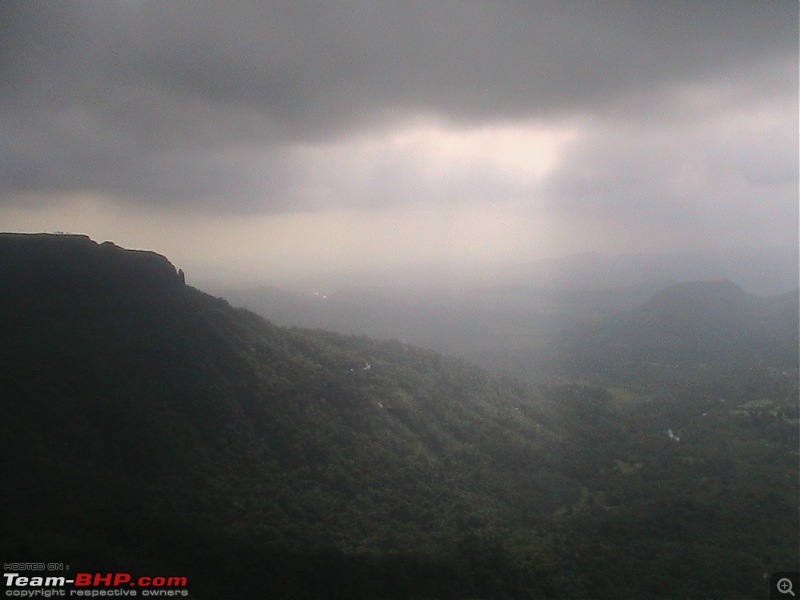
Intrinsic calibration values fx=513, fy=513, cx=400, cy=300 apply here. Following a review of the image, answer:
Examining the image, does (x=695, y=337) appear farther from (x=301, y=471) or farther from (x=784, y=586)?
(x=301, y=471)

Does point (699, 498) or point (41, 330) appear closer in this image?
point (41, 330)

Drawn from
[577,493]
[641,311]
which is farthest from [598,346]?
[577,493]

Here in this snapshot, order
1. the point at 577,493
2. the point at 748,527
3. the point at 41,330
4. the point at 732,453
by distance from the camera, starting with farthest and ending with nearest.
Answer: the point at 732,453, the point at 577,493, the point at 41,330, the point at 748,527

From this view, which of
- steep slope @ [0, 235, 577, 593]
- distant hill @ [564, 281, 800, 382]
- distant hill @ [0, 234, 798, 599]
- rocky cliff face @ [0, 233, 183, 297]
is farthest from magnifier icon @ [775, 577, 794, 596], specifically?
distant hill @ [564, 281, 800, 382]

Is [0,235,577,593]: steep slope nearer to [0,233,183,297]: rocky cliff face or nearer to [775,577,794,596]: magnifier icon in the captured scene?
[0,233,183,297]: rocky cliff face

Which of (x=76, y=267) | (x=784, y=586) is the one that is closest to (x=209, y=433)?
(x=76, y=267)

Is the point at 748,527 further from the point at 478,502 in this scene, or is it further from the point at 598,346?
the point at 598,346

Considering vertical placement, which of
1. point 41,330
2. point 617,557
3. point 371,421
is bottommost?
point 617,557
